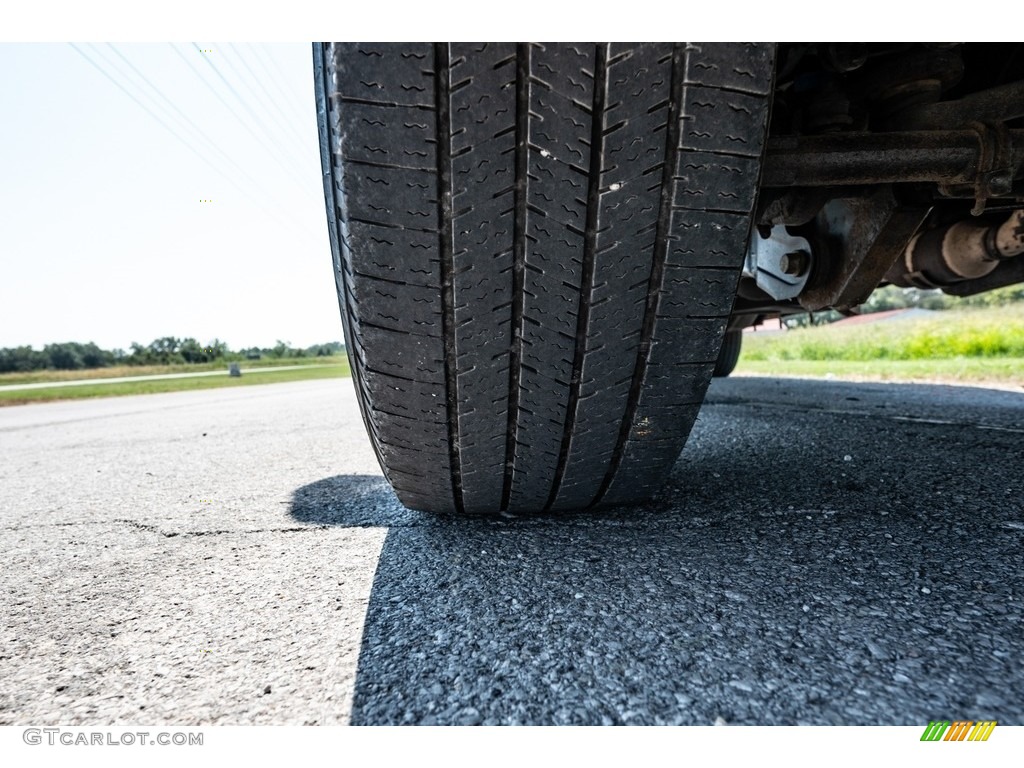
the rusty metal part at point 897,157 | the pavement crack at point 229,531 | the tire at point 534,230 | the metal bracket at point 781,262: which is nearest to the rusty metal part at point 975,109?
the rusty metal part at point 897,157

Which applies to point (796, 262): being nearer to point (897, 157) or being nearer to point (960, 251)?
point (897, 157)

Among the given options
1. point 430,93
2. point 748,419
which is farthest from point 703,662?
point 748,419

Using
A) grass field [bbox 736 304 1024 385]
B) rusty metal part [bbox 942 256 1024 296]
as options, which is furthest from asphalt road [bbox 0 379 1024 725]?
grass field [bbox 736 304 1024 385]

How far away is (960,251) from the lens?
1.52 meters

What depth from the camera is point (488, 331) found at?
0.80m

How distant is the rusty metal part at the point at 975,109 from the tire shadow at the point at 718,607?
0.73 meters

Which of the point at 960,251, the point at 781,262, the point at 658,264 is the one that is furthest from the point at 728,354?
the point at 658,264

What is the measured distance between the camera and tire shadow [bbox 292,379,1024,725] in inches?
21.8

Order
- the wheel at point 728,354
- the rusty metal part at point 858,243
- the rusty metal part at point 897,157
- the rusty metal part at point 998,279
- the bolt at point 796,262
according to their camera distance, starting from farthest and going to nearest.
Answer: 1. the wheel at point 728,354
2. the rusty metal part at point 998,279
3. the bolt at point 796,262
4. the rusty metal part at point 858,243
5. the rusty metal part at point 897,157

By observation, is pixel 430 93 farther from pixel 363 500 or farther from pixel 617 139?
pixel 363 500

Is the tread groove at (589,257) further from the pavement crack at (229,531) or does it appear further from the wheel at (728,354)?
the wheel at (728,354)

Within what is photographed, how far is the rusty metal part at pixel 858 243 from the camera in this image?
1094 millimetres

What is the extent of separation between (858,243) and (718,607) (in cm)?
89
